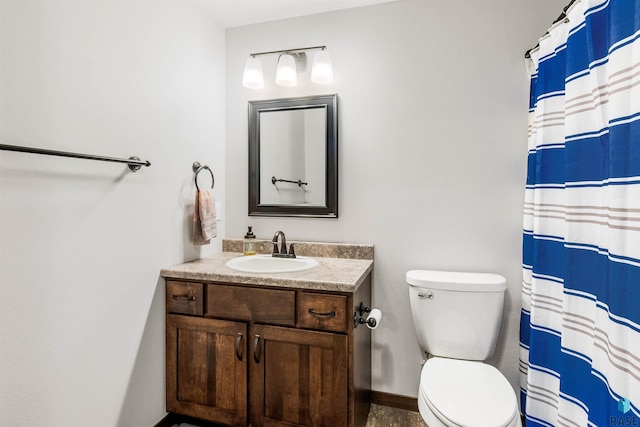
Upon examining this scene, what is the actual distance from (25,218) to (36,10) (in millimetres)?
722

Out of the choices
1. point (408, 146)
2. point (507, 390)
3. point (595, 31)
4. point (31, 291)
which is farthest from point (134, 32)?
point (507, 390)

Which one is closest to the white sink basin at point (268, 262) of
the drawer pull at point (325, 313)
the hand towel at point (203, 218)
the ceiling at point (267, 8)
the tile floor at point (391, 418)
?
the hand towel at point (203, 218)

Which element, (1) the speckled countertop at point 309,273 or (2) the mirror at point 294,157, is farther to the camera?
(2) the mirror at point 294,157

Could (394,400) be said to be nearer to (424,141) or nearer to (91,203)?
(424,141)

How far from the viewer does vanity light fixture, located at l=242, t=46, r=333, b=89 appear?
2.01 m

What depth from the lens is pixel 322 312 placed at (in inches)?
59.5

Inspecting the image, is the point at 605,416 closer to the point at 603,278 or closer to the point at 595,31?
the point at 603,278

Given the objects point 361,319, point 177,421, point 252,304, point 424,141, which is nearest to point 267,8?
point 424,141

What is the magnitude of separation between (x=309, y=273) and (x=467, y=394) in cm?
83

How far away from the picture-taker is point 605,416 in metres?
0.93

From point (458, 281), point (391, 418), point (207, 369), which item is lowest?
point (391, 418)

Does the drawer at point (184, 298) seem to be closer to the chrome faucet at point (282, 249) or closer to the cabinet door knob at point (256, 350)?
the cabinet door knob at point (256, 350)

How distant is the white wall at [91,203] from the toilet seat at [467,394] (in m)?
1.35

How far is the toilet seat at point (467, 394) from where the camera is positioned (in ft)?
3.95
